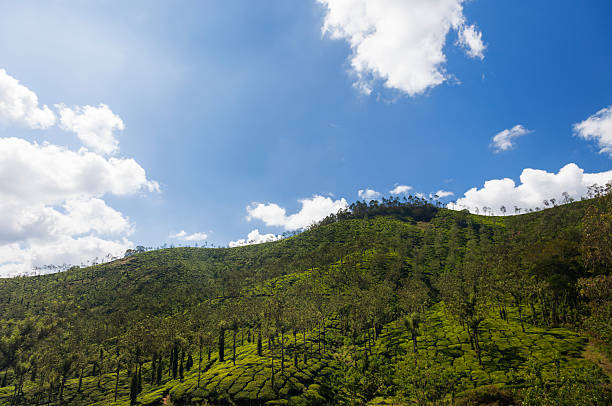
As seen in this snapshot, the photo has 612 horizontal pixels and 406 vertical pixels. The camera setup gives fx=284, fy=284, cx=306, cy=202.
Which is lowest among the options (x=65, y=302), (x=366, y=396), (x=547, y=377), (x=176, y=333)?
(x=366, y=396)

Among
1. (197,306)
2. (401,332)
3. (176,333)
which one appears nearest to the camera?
(176,333)

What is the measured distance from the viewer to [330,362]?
106000 mm

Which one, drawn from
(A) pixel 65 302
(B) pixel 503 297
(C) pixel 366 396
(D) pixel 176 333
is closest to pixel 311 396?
(C) pixel 366 396

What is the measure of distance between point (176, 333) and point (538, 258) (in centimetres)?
16321

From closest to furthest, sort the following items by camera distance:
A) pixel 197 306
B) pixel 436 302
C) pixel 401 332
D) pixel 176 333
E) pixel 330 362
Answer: pixel 330 362
pixel 176 333
pixel 401 332
pixel 436 302
pixel 197 306

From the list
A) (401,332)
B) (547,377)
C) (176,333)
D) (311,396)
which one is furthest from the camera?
(401,332)

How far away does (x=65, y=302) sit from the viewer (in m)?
199

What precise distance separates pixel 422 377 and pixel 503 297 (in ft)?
240

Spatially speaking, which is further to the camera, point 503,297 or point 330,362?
point 503,297

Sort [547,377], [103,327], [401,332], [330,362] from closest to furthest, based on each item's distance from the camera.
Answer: [547,377] → [330,362] → [401,332] → [103,327]

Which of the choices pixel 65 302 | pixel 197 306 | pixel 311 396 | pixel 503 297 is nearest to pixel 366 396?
pixel 311 396

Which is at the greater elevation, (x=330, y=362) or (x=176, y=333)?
(x=176, y=333)

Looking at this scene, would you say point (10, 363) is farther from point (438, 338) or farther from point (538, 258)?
point (538, 258)

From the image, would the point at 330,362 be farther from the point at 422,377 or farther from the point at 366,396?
the point at 422,377
